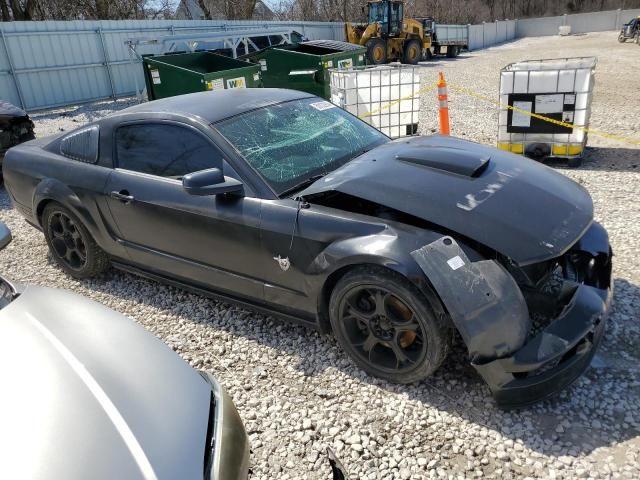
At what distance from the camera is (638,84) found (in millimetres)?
13469

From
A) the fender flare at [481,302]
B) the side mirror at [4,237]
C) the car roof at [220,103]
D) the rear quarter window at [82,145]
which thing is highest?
the car roof at [220,103]

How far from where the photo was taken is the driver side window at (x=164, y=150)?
314 cm

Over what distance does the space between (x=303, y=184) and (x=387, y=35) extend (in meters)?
23.3

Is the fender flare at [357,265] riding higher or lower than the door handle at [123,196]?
lower

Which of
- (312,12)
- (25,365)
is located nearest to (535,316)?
(25,365)

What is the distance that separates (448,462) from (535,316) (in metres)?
0.91

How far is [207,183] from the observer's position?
9.19ft

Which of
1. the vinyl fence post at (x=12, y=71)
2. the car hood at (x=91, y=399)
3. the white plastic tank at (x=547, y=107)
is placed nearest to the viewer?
the car hood at (x=91, y=399)

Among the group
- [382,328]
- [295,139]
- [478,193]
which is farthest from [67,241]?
[478,193]

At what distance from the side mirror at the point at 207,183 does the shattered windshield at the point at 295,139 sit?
24cm

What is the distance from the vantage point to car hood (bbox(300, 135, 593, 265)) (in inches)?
96.0

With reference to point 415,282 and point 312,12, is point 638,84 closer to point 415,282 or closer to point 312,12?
point 415,282

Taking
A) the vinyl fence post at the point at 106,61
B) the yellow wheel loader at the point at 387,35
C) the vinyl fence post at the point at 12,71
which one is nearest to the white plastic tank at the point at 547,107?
the vinyl fence post at the point at 12,71

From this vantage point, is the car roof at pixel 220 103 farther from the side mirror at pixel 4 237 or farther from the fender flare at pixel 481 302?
the fender flare at pixel 481 302
